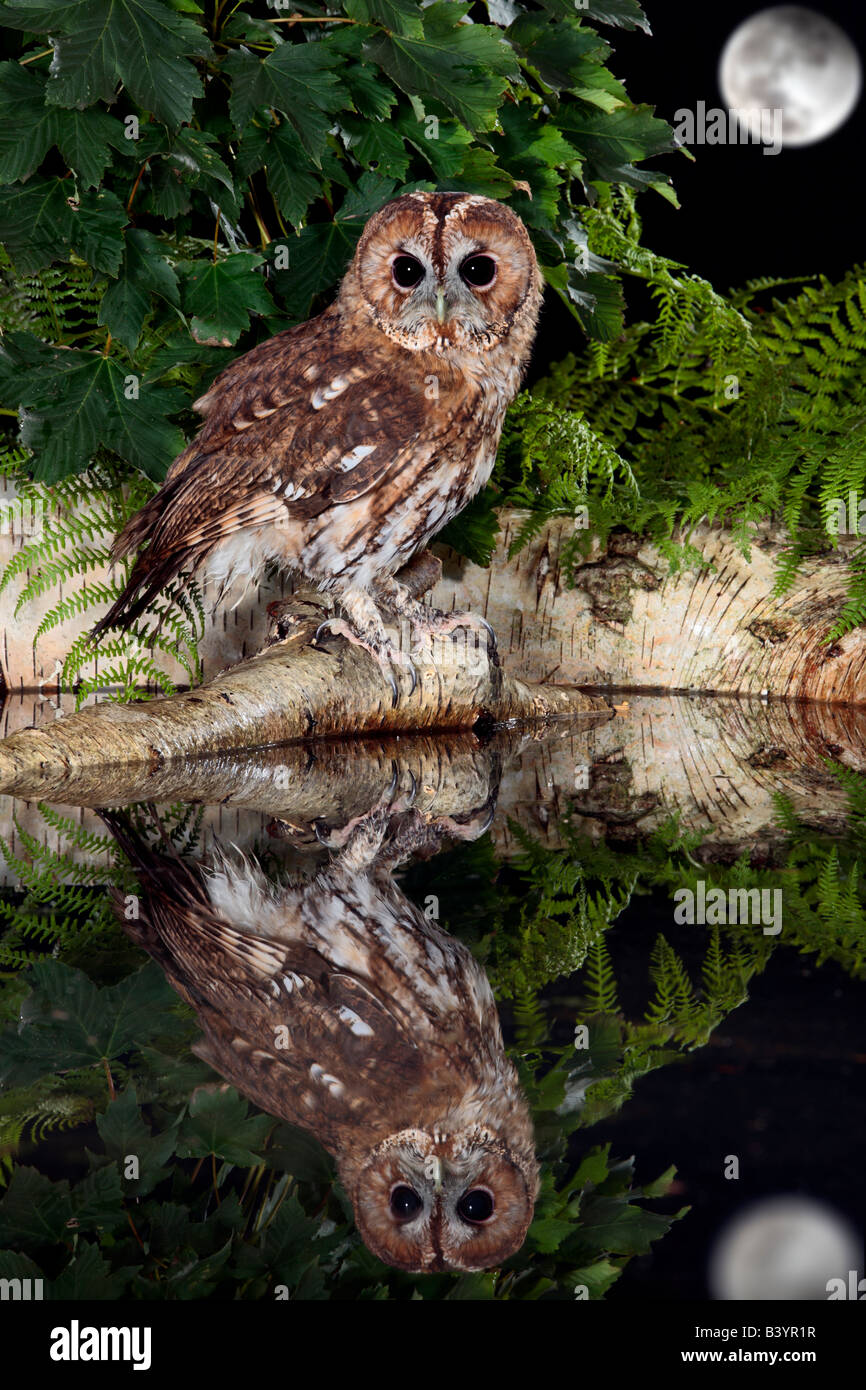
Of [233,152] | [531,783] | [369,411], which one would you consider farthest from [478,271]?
[531,783]

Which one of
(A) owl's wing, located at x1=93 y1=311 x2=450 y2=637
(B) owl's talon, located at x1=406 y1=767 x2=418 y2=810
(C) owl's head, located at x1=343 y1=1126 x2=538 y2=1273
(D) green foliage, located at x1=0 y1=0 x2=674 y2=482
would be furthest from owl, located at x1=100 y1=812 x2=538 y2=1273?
(D) green foliage, located at x1=0 y1=0 x2=674 y2=482

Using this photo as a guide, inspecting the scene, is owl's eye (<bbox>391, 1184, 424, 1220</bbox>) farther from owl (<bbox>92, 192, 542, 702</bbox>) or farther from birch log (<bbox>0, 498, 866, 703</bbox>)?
birch log (<bbox>0, 498, 866, 703</bbox>)

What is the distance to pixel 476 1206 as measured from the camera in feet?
2.24

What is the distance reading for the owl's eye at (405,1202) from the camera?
0.67 m

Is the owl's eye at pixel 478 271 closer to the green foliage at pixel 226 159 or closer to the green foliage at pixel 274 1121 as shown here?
the green foliage at pixel 226 159

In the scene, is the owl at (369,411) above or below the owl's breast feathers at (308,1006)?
above

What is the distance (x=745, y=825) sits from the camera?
1499 millimetres

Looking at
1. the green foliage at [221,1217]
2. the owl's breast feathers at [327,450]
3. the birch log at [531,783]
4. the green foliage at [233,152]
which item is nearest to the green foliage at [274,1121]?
the green foliage at [221,1217]

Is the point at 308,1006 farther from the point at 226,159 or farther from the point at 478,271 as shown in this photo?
the point at 226,159

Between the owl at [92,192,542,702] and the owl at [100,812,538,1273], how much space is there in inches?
35.7

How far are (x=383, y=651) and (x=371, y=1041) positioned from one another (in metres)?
1.32

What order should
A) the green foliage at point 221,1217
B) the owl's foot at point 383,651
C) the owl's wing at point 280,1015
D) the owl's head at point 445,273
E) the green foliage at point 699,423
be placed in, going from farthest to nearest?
the green foliage at point 699,423
the owl's foot at point 383,651
the owl's head at point 445,273
the owl's wing at point 280,1015
the green foliage at point 221,1217

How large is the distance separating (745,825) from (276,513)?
3.18 feet

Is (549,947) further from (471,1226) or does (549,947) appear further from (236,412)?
(236,412)
